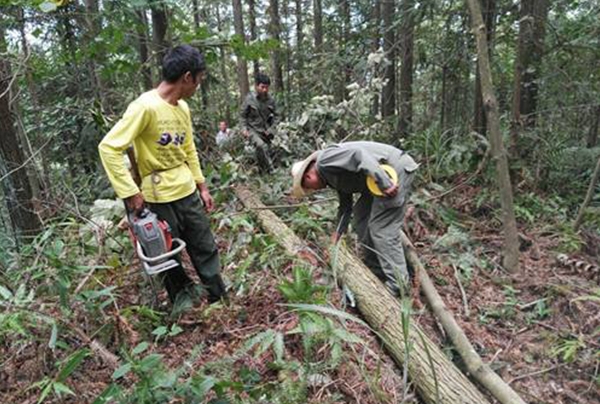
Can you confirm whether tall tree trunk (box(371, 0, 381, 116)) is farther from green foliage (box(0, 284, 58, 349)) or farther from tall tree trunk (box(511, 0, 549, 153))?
green foliage (box(0, 284, 58, 349))

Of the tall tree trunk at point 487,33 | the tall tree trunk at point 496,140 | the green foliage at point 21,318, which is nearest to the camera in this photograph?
the green foliage at point 21,318

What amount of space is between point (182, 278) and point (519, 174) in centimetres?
464

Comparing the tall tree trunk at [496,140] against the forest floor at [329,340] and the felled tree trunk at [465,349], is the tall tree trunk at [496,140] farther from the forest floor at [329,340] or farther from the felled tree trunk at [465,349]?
the felled tree trunk at [465,349]

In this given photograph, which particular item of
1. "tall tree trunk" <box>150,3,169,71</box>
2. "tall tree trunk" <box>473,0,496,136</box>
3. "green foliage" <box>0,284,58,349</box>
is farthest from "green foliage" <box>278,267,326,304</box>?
"tall tree trunk" <box>150,3,169,71</box>

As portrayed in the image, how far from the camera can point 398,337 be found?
2.83 meters

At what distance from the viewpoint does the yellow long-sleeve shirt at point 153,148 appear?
2.63 meters

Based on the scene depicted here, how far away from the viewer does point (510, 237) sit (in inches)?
167

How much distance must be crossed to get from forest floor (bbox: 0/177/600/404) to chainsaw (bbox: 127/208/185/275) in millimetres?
420

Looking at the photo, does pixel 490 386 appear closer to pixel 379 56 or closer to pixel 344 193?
pixel 344 193

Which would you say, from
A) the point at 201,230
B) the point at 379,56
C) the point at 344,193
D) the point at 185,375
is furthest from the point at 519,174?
the point at 185,375

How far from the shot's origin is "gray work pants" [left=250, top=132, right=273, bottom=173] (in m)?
6.71

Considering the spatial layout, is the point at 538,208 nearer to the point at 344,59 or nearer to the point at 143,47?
the point at 344,59

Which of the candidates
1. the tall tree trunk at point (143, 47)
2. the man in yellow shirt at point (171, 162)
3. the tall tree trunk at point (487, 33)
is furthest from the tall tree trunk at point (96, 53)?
the tall tree trunk at point (487, 33)

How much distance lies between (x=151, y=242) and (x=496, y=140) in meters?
3.24
